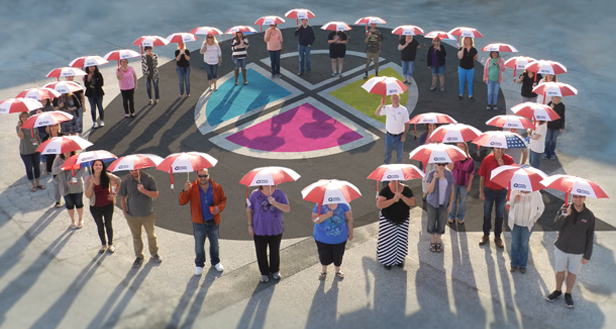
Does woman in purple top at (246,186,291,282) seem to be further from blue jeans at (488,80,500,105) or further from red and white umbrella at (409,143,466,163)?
blue jeans at (488,80,500,105)

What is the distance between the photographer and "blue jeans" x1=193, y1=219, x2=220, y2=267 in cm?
962

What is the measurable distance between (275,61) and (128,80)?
519 cm

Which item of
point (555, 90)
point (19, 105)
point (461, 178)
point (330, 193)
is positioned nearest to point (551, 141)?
point (555, 90)

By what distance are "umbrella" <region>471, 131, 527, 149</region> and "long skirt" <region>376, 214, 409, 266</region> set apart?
2037 mm

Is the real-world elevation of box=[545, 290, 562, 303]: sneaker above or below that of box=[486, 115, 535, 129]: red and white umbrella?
below

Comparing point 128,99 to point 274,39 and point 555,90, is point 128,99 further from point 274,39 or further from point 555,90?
point 555,90

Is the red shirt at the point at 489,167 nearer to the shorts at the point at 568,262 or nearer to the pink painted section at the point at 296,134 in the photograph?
the shorts at the point at 568,262

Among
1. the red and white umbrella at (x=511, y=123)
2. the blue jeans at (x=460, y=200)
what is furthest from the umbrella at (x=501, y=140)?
the blue jeans at (x=460, y=200)

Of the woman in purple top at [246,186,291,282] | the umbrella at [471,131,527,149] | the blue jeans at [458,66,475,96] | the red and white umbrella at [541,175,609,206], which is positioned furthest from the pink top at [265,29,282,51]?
the red and white umbrella at [541,175,609,206]

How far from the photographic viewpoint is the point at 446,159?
9.59 metres

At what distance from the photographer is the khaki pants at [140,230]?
9.91 m

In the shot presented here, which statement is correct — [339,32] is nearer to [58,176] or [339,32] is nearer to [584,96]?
[584,96]

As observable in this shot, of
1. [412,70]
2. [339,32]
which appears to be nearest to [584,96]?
[412,70]

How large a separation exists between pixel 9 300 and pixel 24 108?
4580 mm
